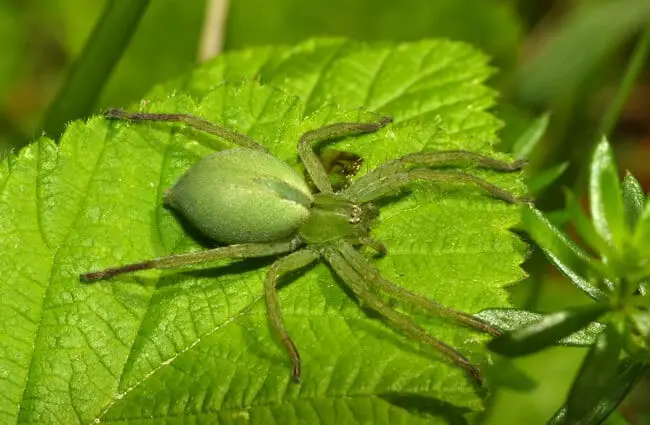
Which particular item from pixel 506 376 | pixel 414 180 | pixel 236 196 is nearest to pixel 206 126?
pixel 236 196

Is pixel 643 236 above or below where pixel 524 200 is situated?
below

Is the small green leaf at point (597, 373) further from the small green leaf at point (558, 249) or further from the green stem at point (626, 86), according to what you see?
the green stem at point (626, 86)

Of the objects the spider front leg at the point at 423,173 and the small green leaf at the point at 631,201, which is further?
the spider front leg at the point at 423,173

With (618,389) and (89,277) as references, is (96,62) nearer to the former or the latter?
(89,277)

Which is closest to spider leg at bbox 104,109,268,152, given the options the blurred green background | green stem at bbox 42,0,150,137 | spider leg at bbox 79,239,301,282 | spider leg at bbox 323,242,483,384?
spider leg at bbox 79,239,301,282

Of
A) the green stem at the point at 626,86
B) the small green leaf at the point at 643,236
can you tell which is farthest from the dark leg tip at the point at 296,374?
the green stem at the point at 626,86

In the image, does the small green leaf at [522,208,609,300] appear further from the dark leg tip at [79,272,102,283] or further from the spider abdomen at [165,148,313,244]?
the dark leg tip at [79,272,102,283]

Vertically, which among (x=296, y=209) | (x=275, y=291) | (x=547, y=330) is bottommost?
(x=547, y=330)
